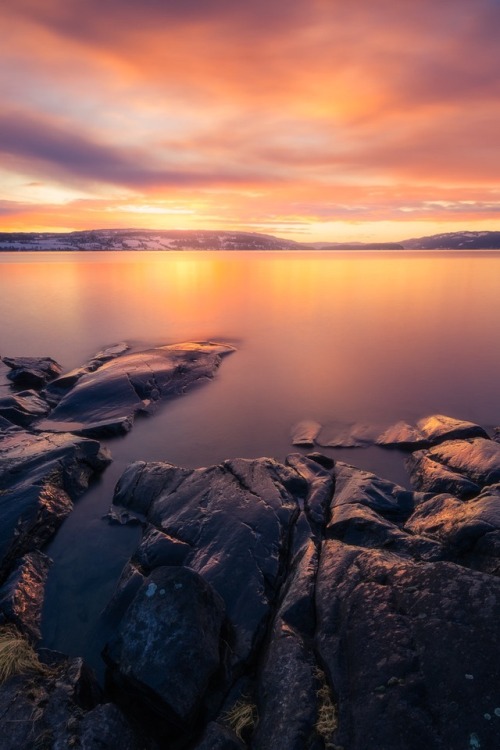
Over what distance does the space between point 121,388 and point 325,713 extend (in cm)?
1663

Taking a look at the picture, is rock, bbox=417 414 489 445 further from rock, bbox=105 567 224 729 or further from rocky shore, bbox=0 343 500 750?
rock, bbox=105 567 224 729

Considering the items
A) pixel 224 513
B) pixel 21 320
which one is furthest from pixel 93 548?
pixel 21 320

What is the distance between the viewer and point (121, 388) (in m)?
19.7

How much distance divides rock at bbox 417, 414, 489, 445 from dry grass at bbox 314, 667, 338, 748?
10.3 metres

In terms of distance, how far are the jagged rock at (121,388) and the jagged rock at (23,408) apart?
659mm

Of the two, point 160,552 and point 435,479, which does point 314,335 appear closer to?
point 435,479

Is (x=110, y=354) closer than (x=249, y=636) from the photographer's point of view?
No

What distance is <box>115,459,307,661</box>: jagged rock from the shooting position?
299 inches

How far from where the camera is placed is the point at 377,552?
7.66 m

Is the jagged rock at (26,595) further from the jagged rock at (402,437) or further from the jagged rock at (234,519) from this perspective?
the jagged rock at (402,437)

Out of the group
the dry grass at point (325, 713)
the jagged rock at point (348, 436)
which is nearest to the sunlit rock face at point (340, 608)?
the dry grass at point (325, 713)

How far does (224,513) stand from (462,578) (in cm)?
522

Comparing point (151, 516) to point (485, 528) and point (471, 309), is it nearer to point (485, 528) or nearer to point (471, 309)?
point (485, 528)

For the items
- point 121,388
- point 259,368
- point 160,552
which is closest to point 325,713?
point 160,552
